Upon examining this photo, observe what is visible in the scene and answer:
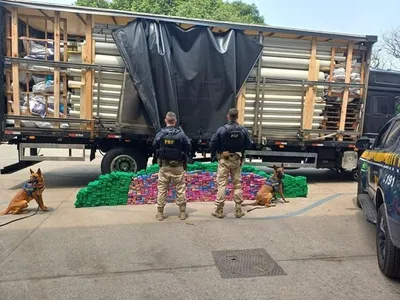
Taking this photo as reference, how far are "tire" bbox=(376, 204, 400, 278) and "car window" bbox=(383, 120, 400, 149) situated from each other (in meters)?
0.94

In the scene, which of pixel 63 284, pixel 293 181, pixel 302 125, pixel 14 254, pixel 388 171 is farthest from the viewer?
pixel 302 125

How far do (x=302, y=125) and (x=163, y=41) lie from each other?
3.69 m

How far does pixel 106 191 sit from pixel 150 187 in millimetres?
779

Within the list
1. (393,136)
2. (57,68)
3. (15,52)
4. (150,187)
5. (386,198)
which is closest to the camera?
(386,198)

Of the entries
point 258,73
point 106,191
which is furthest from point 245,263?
point 258,73

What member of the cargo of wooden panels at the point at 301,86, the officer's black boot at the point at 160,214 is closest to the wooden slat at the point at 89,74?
the officer's black boot at the point at 160,214

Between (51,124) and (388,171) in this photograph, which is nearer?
(388,171)

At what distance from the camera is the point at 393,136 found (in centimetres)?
438

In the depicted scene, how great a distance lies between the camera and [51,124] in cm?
730

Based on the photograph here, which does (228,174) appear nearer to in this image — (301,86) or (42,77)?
(301,86)

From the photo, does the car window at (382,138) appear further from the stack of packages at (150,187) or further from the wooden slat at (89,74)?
Answer: the wooden slat at (89,74)

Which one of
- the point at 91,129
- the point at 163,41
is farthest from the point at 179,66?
the point at 91,129

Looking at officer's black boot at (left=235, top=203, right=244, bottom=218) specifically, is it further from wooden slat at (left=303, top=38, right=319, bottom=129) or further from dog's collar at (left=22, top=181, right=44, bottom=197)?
wooden slat at (left=303, top=38, right=319, bottom=129)

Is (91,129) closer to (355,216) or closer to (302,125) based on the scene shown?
(302,125)
